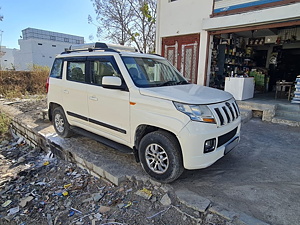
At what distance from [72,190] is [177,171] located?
181cm

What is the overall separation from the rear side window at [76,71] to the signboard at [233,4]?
590cm

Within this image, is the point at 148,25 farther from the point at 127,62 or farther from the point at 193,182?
the point at 193,182

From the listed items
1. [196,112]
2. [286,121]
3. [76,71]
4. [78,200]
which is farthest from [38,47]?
[196,112]

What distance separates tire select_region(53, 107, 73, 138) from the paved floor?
294 cm

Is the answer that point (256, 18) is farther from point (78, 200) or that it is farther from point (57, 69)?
point (78, 200)

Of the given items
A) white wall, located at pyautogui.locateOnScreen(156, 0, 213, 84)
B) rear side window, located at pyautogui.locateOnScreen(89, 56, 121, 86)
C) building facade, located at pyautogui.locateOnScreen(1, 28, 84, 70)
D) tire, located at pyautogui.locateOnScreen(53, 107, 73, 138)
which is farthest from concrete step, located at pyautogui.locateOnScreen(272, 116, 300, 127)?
building facade, located at pyautogui.locateOnScreen(1, 28, 84, 70)

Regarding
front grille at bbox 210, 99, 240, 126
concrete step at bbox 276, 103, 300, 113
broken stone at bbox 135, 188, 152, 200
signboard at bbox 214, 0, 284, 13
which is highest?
signboard at bbox 214, 0, 284, 13

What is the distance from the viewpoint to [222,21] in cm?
709

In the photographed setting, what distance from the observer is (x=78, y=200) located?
118 inches

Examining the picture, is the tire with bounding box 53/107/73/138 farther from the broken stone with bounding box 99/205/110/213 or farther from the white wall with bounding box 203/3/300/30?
the white wall with bounding box 203/3/300/30

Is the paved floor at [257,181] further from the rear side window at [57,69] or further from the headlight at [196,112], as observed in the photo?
the rear side window at [57,69]

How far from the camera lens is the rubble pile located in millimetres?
2469

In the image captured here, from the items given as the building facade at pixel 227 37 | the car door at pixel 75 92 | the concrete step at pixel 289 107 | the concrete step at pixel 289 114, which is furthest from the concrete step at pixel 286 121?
the car door at pixel 75 92

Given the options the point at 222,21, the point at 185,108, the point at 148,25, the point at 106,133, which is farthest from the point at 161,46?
the point at 148,25
